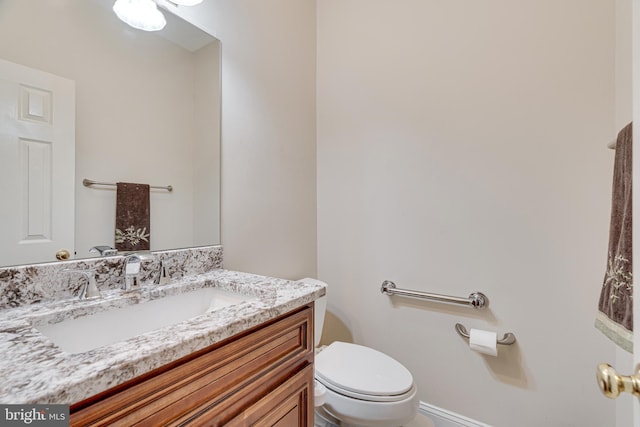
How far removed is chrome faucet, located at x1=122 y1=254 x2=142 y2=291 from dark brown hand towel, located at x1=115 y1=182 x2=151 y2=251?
125 millimetres

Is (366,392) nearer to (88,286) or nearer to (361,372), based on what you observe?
(361,372)

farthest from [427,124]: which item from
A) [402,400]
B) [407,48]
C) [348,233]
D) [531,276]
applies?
[402,400]

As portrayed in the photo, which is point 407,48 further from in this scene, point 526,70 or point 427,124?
point 526,70

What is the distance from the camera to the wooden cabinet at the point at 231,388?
479 mm

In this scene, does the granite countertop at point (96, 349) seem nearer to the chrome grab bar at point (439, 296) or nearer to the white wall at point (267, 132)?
the white wall at point (267, 132)

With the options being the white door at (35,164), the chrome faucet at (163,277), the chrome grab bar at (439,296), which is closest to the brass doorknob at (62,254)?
the white door at (35,164)

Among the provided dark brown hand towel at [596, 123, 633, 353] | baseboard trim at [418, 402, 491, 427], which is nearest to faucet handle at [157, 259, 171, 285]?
dark brown hand towel at [596, 123, 633, 353]

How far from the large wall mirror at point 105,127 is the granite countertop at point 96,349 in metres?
0.22

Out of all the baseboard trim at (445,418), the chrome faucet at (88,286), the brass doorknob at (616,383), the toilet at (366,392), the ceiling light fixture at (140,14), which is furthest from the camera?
the baseboard trim at (445,418)

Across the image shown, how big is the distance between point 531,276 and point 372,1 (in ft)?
5.58

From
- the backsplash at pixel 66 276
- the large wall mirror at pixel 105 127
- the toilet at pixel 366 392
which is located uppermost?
the large wall mirror at pixel 105 127

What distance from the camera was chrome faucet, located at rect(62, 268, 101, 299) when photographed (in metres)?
0.80

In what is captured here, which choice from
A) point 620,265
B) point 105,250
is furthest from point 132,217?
point 620,265

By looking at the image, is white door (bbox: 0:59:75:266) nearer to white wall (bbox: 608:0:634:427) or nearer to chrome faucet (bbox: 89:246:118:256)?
chrome faucet (bbox: 89:246:118:256)
